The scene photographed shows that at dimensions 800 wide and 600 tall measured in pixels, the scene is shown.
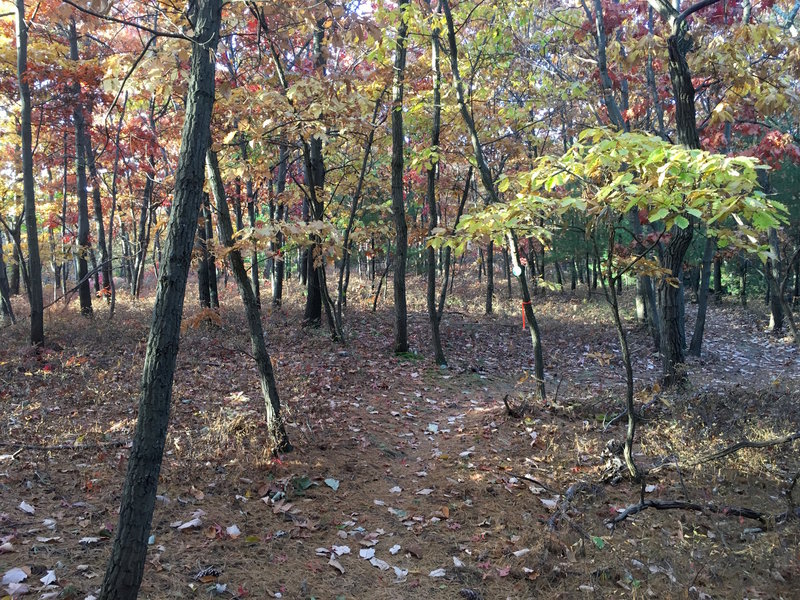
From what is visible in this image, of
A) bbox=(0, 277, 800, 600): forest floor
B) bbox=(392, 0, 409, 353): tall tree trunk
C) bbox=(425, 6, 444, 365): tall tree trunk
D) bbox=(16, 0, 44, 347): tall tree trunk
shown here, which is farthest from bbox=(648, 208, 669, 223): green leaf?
bbox=(16, 0, 44, 347): tall tree trunk

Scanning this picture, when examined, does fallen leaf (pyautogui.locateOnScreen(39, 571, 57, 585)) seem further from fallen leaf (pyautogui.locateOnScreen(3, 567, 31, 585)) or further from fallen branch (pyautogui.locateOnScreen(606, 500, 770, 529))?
fallen branch (pyautogui.locateOnScreen(606, 500, 770, 529))

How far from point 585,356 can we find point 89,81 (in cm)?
1247

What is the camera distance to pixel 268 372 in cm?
529

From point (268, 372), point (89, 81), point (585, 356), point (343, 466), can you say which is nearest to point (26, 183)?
point (89, 81)

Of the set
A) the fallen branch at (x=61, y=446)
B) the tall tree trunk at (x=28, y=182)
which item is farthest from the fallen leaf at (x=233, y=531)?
the tall tree trunk at (x=28, y=182)

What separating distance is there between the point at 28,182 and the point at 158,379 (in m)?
7.99

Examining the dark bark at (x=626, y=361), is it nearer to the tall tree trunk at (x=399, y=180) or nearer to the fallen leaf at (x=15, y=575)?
the fallen leaf at (x=15, y=575)

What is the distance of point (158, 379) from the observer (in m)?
2.67

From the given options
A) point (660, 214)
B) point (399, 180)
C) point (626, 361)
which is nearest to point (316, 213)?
point (399, 180)

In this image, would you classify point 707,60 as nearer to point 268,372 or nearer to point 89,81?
point 268,372

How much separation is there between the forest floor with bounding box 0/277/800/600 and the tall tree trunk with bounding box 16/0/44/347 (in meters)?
0.74

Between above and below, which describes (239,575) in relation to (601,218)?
below

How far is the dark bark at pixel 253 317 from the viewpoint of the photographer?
16.7 feet

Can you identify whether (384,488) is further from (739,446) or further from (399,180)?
(399,180)
